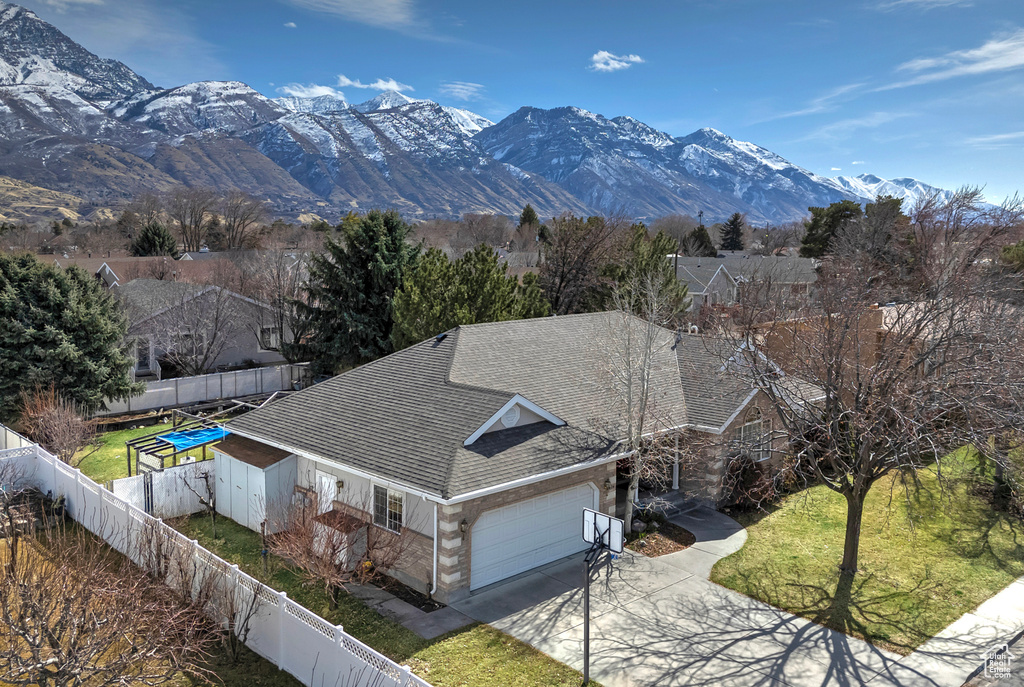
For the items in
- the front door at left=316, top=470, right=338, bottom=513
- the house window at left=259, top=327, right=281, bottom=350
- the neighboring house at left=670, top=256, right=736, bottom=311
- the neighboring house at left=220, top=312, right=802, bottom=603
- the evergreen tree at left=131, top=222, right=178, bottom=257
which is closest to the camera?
the neighboring house at left=220, top=312, right=802, bottom=603

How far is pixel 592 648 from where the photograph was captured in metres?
12.7

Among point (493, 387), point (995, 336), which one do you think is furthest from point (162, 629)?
point (995, 336)

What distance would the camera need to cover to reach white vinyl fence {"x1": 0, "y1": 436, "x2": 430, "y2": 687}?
993 cm

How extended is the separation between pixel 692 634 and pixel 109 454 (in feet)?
71.6

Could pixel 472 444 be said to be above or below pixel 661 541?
above

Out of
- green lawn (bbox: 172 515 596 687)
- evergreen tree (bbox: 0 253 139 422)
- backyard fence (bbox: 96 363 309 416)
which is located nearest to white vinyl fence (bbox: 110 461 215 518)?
green lawn (bbox: 172 515 596 687)

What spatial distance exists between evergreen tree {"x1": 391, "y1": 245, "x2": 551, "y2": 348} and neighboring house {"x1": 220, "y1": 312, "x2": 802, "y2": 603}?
5.55 m

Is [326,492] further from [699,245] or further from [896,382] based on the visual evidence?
[699,245]

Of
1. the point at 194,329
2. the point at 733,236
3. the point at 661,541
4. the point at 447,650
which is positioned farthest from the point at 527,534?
the point at 733,236

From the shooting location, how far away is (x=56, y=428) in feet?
66.0

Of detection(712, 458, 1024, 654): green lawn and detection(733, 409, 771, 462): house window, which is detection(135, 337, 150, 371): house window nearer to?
detection(733, 409, 771, 462): house window

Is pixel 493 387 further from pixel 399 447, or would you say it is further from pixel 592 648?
pixel 592 648

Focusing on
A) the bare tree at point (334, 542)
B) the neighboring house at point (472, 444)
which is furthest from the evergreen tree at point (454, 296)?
the bare tree at point (334, 542)

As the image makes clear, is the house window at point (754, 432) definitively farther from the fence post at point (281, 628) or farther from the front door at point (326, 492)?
the fence post at point (281, 628)
